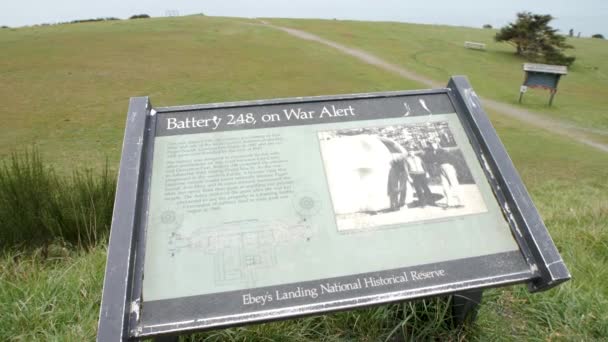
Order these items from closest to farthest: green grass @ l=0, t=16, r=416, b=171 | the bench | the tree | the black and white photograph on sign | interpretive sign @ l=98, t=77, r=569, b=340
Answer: interpretive sign @ l=98, t=77, r=569, b=340, the black and white photograph on sign, green grass @ l=0, t=16, r=416, b=171, the tree, the bench

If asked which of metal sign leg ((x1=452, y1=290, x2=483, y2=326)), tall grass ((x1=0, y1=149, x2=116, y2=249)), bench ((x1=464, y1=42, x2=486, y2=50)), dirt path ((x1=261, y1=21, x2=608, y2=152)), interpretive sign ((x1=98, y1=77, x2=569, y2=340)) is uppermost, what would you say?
interpretive sign ((x1=98, y1=77, x2=569, y2=340))

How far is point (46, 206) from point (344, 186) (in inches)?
87.0

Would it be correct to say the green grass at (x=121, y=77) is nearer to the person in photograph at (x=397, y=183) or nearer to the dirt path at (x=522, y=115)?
the dirt path at (x=522, y=115)

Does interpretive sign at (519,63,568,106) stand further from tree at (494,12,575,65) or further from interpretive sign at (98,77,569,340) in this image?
interpretive sign at (98,77,569,340)

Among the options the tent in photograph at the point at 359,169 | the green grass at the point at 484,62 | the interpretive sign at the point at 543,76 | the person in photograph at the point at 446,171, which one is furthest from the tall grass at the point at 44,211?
the interpretive sign at the point at 543,76

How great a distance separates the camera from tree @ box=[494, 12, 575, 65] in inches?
698

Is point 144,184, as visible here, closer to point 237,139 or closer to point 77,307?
point 237,139

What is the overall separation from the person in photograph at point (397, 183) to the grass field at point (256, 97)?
19.9 inches

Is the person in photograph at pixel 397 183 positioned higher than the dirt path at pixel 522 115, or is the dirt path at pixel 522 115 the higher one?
the person in photograph at pixel 397 183

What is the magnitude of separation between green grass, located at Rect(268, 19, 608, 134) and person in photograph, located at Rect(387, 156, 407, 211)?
862 centimetres

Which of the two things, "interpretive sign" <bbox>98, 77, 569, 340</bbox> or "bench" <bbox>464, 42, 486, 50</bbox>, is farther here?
"bench" <bbox>464, 42, 486, 50</bbox>

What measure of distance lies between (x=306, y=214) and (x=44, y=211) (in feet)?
6.94

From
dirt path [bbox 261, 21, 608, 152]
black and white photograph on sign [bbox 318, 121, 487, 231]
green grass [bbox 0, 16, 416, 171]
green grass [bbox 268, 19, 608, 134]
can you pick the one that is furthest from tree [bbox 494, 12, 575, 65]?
black and white photograph on sign [bbox 318, 121, 487, 231]

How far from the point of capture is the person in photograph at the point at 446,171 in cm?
160
